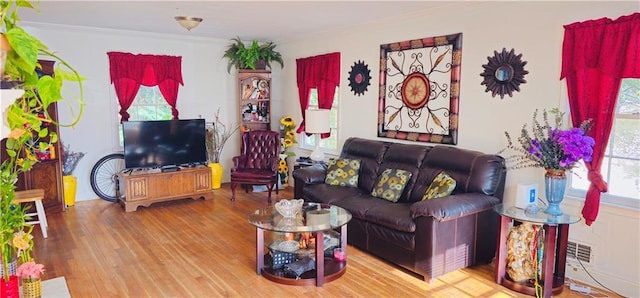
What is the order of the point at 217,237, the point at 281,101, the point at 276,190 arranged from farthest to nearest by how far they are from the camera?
the point at 281,101 < the point at 276,190 < the point at 217,237

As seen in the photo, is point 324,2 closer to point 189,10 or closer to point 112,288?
point 189,10

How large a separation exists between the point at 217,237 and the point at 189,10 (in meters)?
2.45

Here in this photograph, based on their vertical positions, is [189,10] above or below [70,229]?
above

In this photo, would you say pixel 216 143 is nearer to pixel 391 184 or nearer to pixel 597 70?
pixel 391 184

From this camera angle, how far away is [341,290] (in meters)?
3.33

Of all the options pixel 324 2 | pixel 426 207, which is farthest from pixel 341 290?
pixel 324 2

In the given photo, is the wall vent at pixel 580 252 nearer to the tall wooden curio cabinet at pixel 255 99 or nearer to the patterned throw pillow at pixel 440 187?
the patterned throw pillow at pixel 440 187

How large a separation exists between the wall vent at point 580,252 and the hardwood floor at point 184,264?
0.39m

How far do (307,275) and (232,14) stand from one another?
119 inches

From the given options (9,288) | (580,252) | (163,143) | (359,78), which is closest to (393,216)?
(580,252)

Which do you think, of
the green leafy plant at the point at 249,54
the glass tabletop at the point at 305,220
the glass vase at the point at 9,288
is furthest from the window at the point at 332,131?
the glass vase at the point at 9,288

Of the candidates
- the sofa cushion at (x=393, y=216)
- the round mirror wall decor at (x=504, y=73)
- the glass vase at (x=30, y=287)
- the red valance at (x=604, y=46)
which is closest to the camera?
the glass vase at (x=30, y=287)

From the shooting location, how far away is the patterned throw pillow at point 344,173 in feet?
15.8

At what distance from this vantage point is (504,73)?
396 centimetres
